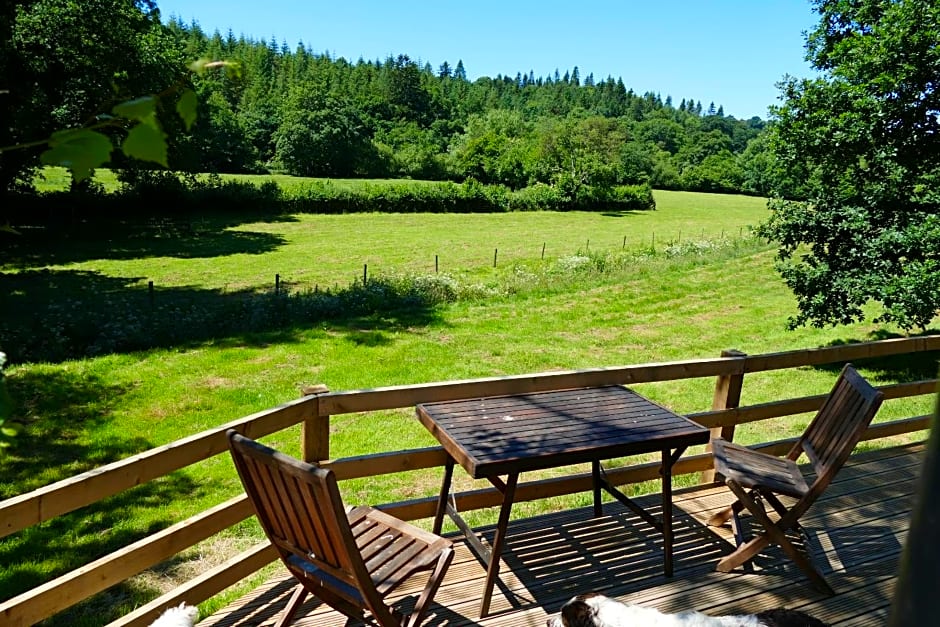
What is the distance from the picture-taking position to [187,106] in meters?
1.03

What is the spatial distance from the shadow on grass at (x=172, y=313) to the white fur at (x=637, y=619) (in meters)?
9.35

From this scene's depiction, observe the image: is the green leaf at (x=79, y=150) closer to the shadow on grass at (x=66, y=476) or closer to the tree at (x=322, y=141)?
the shadow on grass at (x=66, y=476)

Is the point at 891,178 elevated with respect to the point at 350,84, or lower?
lower

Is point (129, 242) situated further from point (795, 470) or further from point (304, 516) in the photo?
point (795, 470)

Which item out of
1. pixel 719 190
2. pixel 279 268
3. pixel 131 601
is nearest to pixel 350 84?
pixel 719 190

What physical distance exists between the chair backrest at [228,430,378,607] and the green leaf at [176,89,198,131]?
163 cm

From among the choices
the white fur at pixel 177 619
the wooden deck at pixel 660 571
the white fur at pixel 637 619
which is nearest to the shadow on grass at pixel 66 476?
the white fur at pixel 177 619

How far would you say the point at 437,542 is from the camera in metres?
3.06

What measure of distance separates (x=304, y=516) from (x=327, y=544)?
0.46 ft

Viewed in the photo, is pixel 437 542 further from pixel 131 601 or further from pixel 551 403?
pixel 131 601

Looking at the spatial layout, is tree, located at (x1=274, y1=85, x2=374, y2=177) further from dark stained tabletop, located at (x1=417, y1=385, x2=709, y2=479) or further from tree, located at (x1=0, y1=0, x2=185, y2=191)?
dark stained tabletop, located at (x1=417, y1=385, x2=709, y2=479)

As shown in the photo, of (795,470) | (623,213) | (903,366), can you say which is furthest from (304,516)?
(623,213)

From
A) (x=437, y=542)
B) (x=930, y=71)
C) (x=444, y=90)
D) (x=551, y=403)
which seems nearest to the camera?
(x=437, y=542)

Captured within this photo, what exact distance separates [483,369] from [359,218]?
25.2m
